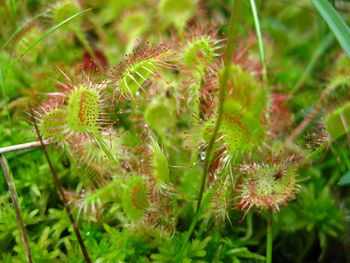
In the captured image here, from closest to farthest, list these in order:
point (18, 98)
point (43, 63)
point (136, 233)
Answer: point (136, 233) < point (18, 98) < point (43, 63)

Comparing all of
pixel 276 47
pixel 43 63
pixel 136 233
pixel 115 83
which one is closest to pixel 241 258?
pixel 136 233

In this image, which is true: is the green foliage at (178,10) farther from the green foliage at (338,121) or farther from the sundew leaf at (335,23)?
the green foliage at (338,121)

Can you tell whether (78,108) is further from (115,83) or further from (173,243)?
(173,243)

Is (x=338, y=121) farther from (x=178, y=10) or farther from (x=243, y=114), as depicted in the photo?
(x=178, y=10)

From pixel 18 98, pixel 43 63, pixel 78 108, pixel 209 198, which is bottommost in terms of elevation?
pixel 209 198

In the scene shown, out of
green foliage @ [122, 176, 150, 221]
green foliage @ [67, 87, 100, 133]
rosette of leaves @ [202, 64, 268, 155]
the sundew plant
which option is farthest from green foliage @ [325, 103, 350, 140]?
green foliage @ [67, 87, 100, 133]

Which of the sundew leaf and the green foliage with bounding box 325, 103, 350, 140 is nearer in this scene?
the sundew leaf

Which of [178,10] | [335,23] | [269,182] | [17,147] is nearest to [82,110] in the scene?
[17,147]

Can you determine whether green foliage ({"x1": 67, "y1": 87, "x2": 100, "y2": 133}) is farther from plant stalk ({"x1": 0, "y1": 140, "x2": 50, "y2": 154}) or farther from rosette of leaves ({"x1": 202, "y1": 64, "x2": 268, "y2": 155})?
rosette of leaves ({"x1": 202, "y1": 64, "x2": 268, "y2": 155})

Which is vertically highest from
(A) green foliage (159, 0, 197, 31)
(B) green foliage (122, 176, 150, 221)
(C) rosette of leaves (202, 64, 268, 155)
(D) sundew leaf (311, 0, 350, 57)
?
(A) green foliage (159, 0, 197, 31)
